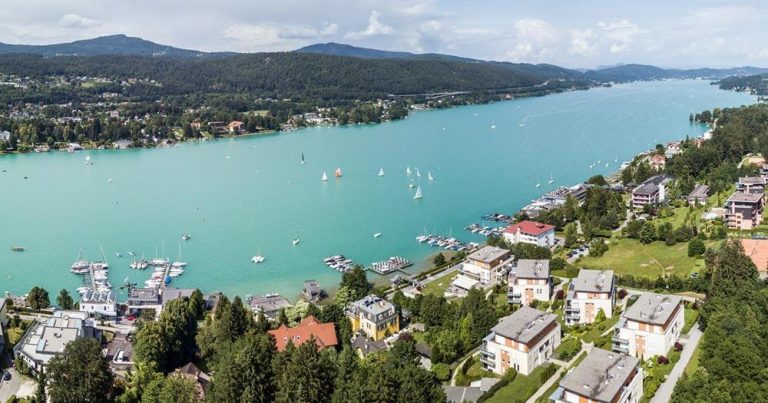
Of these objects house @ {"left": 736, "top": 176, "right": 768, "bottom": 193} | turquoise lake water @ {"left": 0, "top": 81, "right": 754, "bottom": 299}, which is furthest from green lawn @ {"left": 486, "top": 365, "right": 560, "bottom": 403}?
house @ {"left": 736, "top": 176, "right": 768, "bottom": 193}

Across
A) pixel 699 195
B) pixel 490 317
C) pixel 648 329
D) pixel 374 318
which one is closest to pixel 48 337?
pixel 374 318

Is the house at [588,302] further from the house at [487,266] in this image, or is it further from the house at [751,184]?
the house at [751,184]

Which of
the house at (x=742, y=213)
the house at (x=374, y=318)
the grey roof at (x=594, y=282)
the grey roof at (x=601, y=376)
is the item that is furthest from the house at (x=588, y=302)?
the house at (x=742, y=213)

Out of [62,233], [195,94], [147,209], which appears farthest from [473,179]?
[195,94]

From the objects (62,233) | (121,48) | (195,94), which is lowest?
(62,233)

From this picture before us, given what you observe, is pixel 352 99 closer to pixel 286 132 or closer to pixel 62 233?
pixel 286 132

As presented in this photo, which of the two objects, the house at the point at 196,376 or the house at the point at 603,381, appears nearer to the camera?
the house at the point at 603,381
